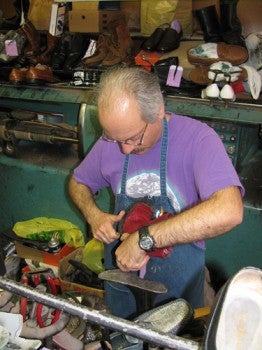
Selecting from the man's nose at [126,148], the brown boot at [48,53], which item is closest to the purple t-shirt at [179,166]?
the man's nose at [126,148]

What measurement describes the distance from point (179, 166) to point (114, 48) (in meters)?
1.70

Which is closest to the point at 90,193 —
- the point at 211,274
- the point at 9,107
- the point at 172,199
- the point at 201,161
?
the point at 172,199

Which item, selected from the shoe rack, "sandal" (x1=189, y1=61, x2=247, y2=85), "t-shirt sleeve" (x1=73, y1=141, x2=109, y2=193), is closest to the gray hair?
"t-shirt sleeve" (x1=73, y1=141, x2=109, y2=193)

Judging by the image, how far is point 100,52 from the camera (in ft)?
9.96

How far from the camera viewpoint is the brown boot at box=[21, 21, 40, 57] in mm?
3393

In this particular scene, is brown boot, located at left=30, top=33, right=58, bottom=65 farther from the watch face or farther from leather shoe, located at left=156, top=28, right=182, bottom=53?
the watch face

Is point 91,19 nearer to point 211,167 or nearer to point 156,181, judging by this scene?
point 156,181

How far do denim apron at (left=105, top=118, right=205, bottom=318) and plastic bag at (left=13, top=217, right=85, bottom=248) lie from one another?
1027 mm

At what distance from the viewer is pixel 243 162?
2570 mm

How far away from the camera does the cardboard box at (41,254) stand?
2861 mm

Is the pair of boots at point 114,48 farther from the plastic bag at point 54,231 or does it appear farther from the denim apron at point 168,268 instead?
the denim apron at point 168,268

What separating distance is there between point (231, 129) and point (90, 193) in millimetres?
1011

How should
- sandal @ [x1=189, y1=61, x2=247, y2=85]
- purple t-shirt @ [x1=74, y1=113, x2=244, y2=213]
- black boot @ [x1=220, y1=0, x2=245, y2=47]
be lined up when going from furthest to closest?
1. black boot @ [x1=220, y1=0, x2=245, y2=47]
2. sandal @ [x1=189, y1=61, x2=247, y2=85]
3. purple t-shirt @ [x1=74, y1=113, x2=244, y2=213]

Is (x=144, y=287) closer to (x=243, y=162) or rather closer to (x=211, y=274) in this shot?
(x=211, y=274)
